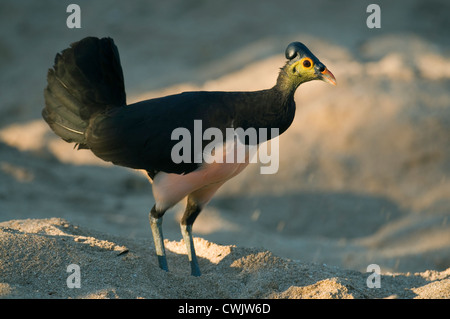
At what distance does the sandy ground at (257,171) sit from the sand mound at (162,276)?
1 cm

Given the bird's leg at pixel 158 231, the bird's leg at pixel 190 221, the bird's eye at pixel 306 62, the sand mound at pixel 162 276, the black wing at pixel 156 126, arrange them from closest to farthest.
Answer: the sand mound at pixel 162 276
the black wing at pixel 156 126
the bird's eye at pixel 306 62
the bird's leg at pixel 158 231
the bird's leg at pixel 190 221

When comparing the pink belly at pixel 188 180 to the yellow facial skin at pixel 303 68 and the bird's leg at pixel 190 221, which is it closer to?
the bird's leg at pixel 190 221

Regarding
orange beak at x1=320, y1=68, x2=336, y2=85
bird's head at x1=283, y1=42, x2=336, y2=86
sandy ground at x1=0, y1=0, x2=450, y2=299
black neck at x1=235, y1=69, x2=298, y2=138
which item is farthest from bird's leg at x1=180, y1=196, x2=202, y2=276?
orange beak at x1=320, y1=68, x2=336, y2=85

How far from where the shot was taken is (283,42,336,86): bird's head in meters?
3.71

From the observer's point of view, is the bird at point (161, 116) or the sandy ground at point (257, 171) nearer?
the bird at point (161, 116)

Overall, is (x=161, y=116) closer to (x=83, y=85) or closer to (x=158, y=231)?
(x=83, y=85)

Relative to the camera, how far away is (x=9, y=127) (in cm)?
839

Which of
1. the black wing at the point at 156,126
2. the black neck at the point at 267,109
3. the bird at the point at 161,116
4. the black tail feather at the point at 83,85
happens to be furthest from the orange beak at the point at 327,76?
the black tail feather at the point at 83,85

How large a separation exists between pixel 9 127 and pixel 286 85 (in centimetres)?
570

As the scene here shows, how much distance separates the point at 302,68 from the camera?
371 cm

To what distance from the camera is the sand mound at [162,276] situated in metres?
3.39

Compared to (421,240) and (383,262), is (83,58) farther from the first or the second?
(421,240)

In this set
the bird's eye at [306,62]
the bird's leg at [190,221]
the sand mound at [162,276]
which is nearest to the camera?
the sand mound at [162,276]
